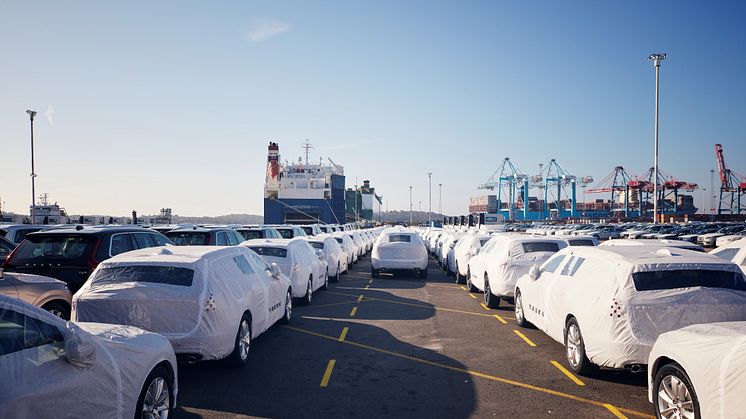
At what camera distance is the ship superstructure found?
208ft

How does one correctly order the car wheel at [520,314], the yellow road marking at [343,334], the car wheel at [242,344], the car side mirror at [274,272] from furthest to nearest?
the car wheel at [520,314] → the car side mirror at [274,272] → the yellow road marking at [343,334] → the car wheel at [242,344]

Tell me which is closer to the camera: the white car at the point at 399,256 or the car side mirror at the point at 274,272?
the car side mirror at the point at 274,272

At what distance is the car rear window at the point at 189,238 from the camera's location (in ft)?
42.7

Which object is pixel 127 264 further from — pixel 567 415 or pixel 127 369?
pixel 567 415

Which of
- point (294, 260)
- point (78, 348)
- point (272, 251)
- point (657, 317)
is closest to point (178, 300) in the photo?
point (78, 348)

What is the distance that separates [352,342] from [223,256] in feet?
8.62

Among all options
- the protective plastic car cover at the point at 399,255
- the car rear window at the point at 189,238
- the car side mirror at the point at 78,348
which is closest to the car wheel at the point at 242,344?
the car side mirror at the point at 78,348

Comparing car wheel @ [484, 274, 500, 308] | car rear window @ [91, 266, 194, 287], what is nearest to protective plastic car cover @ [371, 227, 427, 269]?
car wheel @ [484, 274, 500, 308]

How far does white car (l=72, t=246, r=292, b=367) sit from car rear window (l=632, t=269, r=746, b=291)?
484cm

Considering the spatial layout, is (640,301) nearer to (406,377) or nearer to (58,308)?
(406,377)

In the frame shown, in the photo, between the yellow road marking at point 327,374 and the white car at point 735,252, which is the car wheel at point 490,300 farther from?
the yellow road marking at point 327,374

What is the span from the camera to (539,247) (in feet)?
36.4

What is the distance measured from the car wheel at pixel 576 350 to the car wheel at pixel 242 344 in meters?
4.25

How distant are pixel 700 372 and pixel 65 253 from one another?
28.5 ft
